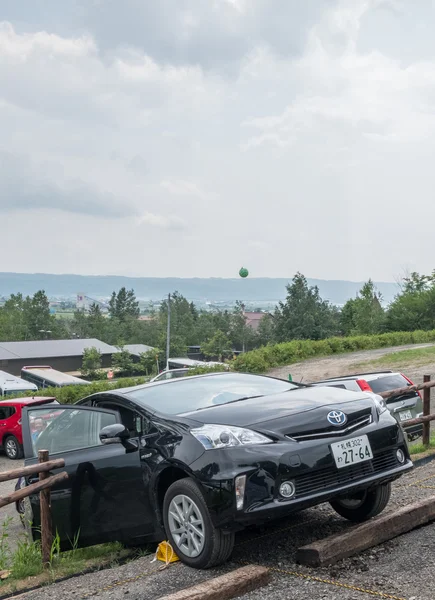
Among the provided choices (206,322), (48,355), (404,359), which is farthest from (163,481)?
(206,322)

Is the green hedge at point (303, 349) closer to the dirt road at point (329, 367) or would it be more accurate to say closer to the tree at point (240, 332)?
the dirt road at point (329, 367)

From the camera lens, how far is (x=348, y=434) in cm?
486

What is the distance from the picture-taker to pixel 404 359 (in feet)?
84.5

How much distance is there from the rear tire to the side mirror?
49.2ft

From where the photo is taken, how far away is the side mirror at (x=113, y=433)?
5180mm

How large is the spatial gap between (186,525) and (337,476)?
3.79 ft

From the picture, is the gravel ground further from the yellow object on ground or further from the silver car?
the silver car

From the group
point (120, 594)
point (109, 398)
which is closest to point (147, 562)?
point (120, 594)

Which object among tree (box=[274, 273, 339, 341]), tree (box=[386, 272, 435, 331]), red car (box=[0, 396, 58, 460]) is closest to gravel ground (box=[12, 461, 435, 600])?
red car (box=[0, 396, 58, 460])

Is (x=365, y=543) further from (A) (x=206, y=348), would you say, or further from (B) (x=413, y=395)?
(A) (x=206, y=348)

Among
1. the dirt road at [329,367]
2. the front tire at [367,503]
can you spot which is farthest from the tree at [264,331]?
the front tire at [367,503]

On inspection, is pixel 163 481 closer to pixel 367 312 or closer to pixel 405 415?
pixel 405 415

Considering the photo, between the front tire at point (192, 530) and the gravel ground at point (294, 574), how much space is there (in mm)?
104

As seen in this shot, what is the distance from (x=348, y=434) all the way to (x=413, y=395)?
645 centimetres
